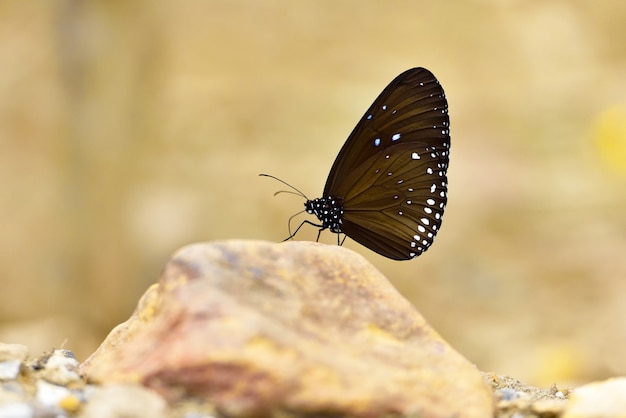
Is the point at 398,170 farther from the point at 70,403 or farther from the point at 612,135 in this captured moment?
the point at 612,135

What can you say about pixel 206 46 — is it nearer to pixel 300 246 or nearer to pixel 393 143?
pixel 393 143

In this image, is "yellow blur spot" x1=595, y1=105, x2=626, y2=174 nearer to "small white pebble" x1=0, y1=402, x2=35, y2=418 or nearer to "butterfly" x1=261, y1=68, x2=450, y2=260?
"butterfly" x1=261, y1=68, x2=450, y2=260

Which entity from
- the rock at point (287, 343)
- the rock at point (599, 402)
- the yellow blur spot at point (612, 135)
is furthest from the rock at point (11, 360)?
the yellow blur spot at point (612, 135)

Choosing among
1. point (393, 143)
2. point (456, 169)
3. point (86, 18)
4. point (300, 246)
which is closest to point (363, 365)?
point (300, 246)

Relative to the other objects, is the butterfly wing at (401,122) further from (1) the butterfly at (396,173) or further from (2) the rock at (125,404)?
(2) the rock at (125,404)

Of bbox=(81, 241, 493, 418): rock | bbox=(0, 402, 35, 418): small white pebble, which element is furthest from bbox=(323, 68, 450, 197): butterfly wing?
bbox=(0, 402, 35, 418): small white pebble

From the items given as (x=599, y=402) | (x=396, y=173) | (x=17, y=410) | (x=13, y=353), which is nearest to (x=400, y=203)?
(x=396, y=173)
